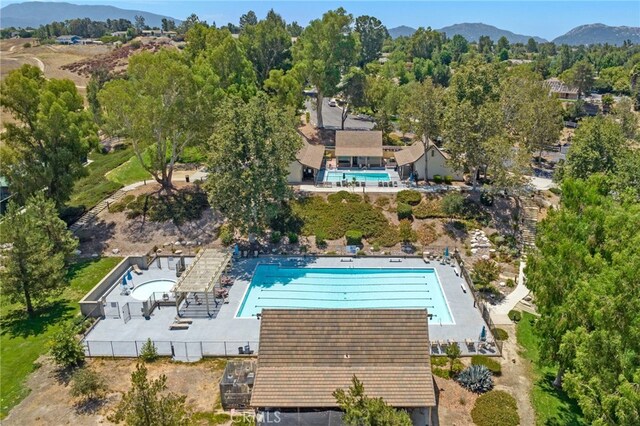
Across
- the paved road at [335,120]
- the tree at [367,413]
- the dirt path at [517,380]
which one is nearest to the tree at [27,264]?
the tree at [367,413]

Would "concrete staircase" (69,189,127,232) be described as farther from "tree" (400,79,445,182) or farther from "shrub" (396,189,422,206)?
"tree" (400,79,445,182)

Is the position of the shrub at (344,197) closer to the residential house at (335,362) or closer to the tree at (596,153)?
the tree at (596,153)

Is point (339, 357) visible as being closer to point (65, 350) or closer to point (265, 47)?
point (65, 350)

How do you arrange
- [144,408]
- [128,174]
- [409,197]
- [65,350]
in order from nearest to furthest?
[144,408] < [65,350] < [409,197] < [128,174]

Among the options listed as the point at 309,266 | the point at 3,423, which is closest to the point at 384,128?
the point at 309,266

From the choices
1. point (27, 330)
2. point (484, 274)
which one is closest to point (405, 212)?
point (484, 274)


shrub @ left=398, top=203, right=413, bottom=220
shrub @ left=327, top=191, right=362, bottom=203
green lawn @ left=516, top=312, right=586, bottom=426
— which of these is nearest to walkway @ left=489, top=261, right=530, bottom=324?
green lawn @ left=516, top=312, right=586, bottom=426

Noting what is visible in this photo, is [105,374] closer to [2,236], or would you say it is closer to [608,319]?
[2,236]
